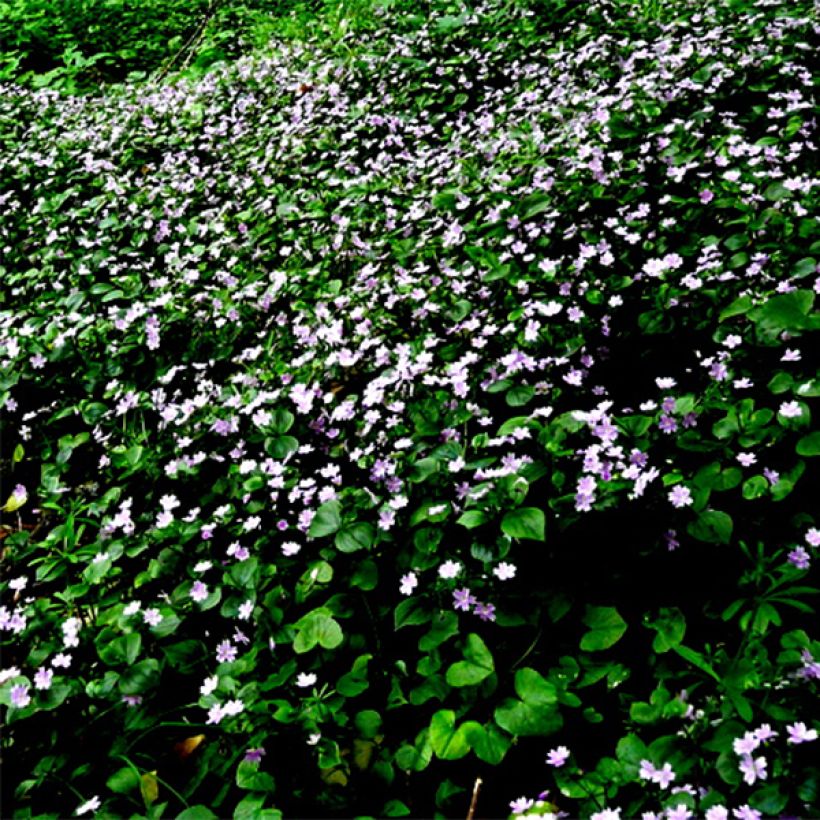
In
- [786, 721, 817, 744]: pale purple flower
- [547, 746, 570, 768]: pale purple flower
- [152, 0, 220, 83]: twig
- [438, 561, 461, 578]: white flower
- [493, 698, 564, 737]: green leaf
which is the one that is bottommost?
[547, 746, 570, 768]: pale purple flower

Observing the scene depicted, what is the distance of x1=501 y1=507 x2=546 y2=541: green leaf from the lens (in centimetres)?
185

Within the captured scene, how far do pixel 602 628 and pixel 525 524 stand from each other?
1.00 ft

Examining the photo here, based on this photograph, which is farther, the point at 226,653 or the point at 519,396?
the point at 519,396

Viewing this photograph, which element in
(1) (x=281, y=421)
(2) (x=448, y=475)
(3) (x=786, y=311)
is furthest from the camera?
(1) (x=281, y=421)

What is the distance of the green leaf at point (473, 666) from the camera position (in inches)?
68.7

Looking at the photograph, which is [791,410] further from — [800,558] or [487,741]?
[487,741]

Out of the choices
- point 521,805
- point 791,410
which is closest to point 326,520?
point 521,805

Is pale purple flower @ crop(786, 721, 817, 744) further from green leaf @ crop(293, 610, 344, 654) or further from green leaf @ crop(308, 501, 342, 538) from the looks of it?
green leaf @ crop(308, 501, 342, 538)

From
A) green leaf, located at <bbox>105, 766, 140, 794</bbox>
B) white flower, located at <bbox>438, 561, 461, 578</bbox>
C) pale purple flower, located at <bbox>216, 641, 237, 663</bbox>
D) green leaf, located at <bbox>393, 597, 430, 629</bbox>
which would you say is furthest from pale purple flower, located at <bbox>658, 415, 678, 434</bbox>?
green leaf, located at <bbox>105, 766, 140, 794</bbox>

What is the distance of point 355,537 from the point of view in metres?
2.06

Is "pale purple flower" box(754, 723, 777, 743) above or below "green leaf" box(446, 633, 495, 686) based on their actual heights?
above

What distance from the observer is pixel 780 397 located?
226 cm

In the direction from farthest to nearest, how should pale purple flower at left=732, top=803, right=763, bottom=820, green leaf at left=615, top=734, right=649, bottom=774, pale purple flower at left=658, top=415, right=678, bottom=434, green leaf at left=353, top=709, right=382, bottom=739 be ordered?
pale purple flower at left=658, top=415, right=678, bottom=434 < green leaf at left=353, top=709, right=382, bottom=739 < green leaf at left=615, top=734, right=649, bottom=774 < pale purple flower at left=732, top=803, right=763, bottom=820

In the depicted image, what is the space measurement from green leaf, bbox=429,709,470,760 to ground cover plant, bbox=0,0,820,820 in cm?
1
